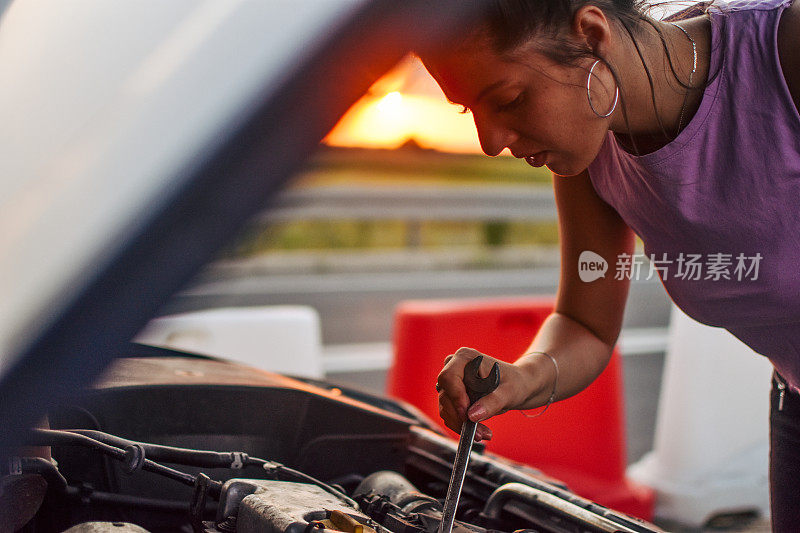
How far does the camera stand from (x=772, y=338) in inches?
51.5

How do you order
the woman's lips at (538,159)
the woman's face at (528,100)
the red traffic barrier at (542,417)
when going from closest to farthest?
the woman's face at (528,100)
the woman's lips at (538,159)
the red traffic barrier at (542,417)

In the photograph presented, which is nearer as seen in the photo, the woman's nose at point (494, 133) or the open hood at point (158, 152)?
the open hood at point (158, 152)

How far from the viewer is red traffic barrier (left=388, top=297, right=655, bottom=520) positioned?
2.82 metres

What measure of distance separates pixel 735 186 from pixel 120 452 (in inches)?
40.4

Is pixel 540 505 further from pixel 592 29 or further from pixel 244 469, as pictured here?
pixel 592 29

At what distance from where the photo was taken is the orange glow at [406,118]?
35.4 inches

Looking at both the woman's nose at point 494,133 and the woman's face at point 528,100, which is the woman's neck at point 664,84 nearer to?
the woman's face at point 528,100

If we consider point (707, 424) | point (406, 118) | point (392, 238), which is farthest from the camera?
point (392, 238)

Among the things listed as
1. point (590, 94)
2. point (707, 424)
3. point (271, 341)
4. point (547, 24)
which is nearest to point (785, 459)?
point (590, 94)

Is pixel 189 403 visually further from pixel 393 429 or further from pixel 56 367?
pixel 56 367

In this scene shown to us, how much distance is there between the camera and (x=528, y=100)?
3.40ft

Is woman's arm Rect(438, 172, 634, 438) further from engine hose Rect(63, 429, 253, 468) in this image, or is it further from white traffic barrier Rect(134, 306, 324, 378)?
white traffic barrier Rect(134, 306, 324, 378)

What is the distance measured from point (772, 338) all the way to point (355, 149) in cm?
79

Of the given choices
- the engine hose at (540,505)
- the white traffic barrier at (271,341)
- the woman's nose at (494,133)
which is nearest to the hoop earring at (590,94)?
the woman's nose at (494,133)
